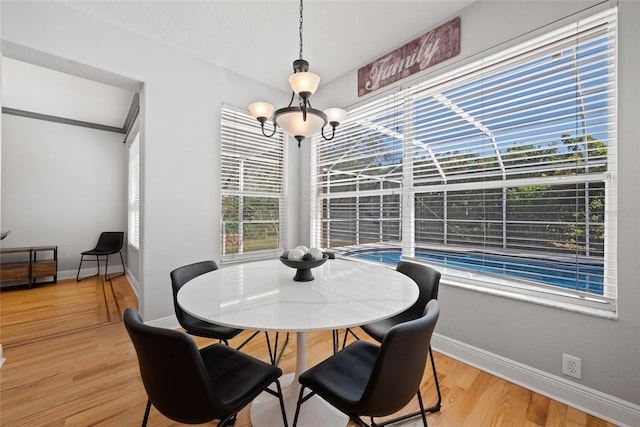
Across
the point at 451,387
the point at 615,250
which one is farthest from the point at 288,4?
the point at 451,387

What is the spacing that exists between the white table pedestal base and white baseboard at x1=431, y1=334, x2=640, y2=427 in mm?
1163

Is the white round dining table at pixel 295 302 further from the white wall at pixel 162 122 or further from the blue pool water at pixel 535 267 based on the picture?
the white wall at pixel 162 122

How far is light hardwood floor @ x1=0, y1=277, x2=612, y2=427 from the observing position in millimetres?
1499

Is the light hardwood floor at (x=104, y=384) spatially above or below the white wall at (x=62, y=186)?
below

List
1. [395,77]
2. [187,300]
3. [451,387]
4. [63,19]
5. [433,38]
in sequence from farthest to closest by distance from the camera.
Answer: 1. [395,77]
2. [433,38]
3. [63,19]
4. [451,387]
5. [187,300]

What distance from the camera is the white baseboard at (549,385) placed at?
1.45 m

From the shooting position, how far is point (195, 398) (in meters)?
0.91

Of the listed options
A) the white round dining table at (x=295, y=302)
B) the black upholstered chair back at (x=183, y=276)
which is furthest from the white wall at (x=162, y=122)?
the white round dining table at (x=295, y=302)

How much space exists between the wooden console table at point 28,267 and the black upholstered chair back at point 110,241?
0.61 meters

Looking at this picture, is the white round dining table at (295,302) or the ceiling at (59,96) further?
the ceiling at (59,96)

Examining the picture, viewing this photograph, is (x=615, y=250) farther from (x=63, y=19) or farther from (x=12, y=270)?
(x=12, y=270)

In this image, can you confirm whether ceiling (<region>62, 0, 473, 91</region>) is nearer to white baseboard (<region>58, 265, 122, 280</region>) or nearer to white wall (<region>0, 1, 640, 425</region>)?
white wall (<region>0, 1, 640, 425</region>)

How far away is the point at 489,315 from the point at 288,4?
2854mm

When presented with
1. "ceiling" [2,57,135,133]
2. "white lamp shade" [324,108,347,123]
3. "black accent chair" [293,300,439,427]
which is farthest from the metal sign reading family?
"ceiling" [2,57,135,133]
